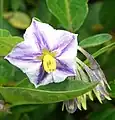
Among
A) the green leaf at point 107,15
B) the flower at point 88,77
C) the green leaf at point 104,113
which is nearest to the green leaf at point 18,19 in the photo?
the green leaf at point 107,15

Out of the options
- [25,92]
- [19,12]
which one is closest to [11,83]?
[25,92]

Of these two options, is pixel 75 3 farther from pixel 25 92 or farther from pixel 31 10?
pixel 31 10

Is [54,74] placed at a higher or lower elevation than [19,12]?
higher

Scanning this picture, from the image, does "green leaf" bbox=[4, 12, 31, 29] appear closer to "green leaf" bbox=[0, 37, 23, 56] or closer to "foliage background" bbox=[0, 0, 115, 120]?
"foliage background" bbox=[0, 0, 115, 120]

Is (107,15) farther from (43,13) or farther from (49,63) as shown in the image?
(49,63)

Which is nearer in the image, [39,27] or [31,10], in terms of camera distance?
[39,27]

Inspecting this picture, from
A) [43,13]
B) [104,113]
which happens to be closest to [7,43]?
[104,113]

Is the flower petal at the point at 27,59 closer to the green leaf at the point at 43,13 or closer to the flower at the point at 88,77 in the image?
the flower at the point at 88,77

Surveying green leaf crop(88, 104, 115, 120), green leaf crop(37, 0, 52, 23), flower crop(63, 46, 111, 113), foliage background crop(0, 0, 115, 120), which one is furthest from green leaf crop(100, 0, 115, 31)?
flower crop(63, 46, 111, 113)
